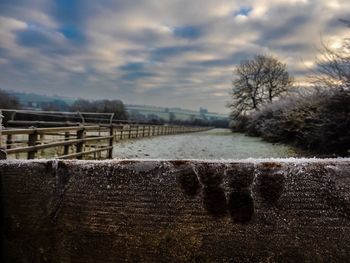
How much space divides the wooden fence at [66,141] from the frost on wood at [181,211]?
4.26ft

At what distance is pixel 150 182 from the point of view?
62.6 inches

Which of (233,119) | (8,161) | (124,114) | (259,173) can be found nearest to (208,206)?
(259,173)

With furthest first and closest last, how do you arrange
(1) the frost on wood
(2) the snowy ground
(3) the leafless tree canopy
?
(3) the leafless tree canopy
(2) the snowy ground
(1) the frost on wood

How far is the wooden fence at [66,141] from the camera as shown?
7.32 metres

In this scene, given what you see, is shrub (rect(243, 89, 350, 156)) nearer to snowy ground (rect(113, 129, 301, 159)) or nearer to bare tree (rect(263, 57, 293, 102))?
snowy ground (rect(113, 129, 301, 159))

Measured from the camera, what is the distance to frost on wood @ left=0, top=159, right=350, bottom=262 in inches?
58.8

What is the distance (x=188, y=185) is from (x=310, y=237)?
0.48 m

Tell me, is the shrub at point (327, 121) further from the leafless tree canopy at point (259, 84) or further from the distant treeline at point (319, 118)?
the leafless tree canopy at point (259, 84)

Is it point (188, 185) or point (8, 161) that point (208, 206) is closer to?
point (188, 185)

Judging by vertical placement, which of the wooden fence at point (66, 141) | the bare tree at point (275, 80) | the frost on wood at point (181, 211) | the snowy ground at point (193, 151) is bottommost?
the snowy ground at point (193, 151)

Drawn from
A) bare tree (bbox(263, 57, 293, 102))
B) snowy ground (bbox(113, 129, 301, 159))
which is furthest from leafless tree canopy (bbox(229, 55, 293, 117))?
snowy ground (bbox(113, 129, 301, 159))

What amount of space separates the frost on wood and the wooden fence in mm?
1299

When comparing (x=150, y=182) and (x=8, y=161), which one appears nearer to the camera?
(x=150, y=182)

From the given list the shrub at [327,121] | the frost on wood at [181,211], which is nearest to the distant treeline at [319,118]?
the shrub at [327,121]
